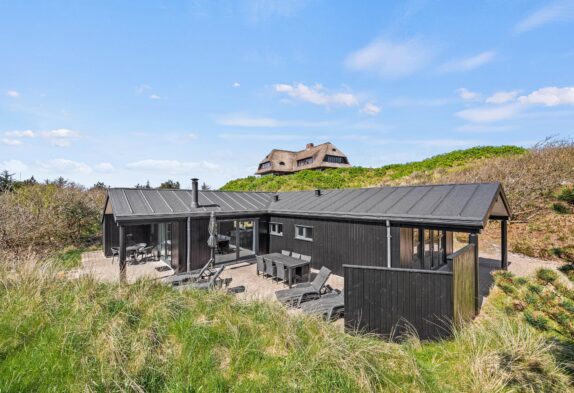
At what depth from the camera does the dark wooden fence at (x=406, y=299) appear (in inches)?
220

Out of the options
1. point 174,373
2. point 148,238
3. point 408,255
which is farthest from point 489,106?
point 148,238

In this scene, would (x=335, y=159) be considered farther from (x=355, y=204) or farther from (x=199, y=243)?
(x=199, y=243)

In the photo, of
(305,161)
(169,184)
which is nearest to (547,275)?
(169,184)

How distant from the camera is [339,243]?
34.9ft

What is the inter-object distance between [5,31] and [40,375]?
8.99 m

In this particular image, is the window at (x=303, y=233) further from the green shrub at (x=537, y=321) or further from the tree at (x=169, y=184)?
the tree at (x=169, y=184)

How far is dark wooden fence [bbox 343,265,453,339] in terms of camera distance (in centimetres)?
559

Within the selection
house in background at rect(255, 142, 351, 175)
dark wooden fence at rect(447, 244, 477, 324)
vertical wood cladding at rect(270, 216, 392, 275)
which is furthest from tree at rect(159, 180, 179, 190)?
dark wooden fence at rect(447, 244, 477, 324)

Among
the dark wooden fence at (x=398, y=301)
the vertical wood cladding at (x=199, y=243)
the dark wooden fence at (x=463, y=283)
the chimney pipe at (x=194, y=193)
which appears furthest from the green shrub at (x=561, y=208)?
the chimney pipe at (x=194, y=193)

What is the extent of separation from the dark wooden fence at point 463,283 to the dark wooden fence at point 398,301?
0.86 ft

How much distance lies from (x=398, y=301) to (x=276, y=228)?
830cm

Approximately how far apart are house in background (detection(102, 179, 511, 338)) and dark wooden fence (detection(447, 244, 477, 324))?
0.02 metres

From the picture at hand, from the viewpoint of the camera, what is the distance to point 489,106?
43.4 feet

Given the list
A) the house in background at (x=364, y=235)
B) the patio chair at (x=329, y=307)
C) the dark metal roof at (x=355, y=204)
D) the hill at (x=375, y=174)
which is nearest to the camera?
the house in background at (x=364, y=235)
